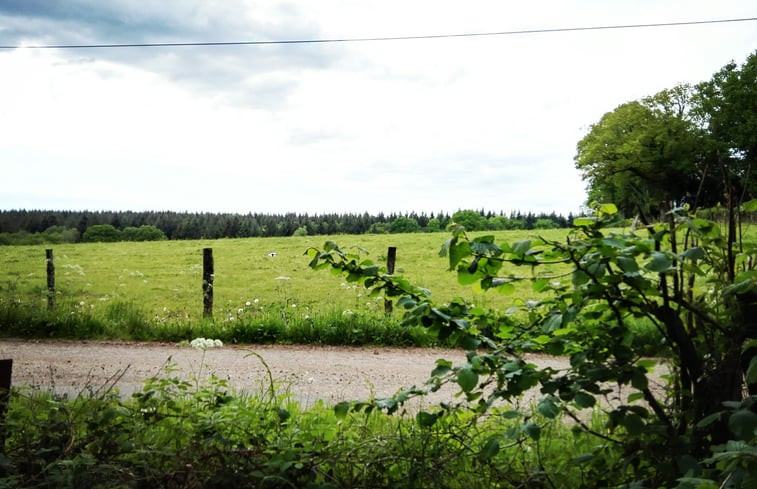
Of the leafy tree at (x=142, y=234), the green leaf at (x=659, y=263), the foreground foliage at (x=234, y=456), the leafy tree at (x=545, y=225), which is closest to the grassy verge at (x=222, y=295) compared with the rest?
the green leaf at (x=659, y=263)

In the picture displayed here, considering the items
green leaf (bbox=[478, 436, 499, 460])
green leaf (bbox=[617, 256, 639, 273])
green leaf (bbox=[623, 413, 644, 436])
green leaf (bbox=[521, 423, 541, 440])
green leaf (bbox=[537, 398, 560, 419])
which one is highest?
green leaf (bbox=[617, 256, 639, 273])

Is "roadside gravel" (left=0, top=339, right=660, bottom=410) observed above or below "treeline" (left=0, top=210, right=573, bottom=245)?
below

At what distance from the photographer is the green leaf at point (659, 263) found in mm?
2039

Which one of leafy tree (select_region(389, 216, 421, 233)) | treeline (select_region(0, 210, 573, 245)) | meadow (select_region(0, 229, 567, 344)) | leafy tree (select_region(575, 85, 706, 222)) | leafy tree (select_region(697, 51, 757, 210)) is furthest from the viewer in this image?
leafy tree (select_region(389, 216, 421, 233))

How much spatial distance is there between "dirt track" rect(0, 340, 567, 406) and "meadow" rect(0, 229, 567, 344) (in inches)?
39.5

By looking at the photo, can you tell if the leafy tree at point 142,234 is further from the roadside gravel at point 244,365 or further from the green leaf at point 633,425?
the green leaf at point 633,425

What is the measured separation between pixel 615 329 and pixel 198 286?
2168cm

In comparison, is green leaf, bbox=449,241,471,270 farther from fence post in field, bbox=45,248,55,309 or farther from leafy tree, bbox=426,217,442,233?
fence post in field, bbox=45,248,55,309

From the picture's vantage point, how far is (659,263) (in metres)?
2.08

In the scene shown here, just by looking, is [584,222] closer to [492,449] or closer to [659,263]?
[659,263]

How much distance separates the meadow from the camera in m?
11.2

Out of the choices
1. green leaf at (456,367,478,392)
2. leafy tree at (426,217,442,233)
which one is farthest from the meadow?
leafy tree at (426,217,442,233)

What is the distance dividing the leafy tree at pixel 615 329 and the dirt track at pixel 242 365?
12.1 feet

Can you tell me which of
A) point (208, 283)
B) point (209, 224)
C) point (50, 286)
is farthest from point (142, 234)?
point (208, 283)
